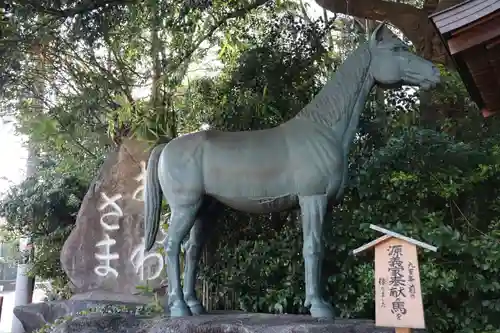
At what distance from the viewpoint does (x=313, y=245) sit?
4062 mm

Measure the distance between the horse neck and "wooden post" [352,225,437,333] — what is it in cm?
147

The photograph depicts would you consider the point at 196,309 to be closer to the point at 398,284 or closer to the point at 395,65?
the point at 398,284

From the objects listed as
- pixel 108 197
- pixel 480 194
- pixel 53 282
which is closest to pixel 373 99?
pixel 480 194

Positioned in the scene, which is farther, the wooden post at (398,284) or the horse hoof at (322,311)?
the horse hoof at (322,311)

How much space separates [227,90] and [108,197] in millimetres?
2177

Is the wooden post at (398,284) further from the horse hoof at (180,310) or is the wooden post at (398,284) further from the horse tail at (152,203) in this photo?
the horse tail at (152,203)

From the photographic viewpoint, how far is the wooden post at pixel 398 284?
2.85 m

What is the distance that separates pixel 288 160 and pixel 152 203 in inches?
53.3

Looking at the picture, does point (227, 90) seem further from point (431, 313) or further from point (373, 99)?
point (431, 313)

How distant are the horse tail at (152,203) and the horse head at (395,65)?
213 cm

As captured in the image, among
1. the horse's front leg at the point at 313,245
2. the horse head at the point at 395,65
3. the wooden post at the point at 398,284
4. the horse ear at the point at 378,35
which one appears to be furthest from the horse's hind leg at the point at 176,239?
the horse ear at the point at 378,35

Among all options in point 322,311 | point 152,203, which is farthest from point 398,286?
point 152,203

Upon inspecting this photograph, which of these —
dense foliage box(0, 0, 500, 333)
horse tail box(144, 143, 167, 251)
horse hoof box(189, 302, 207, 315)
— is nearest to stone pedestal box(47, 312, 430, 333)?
horse hoof box(189, 302, 207, 315)

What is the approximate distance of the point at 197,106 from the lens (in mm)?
6770
